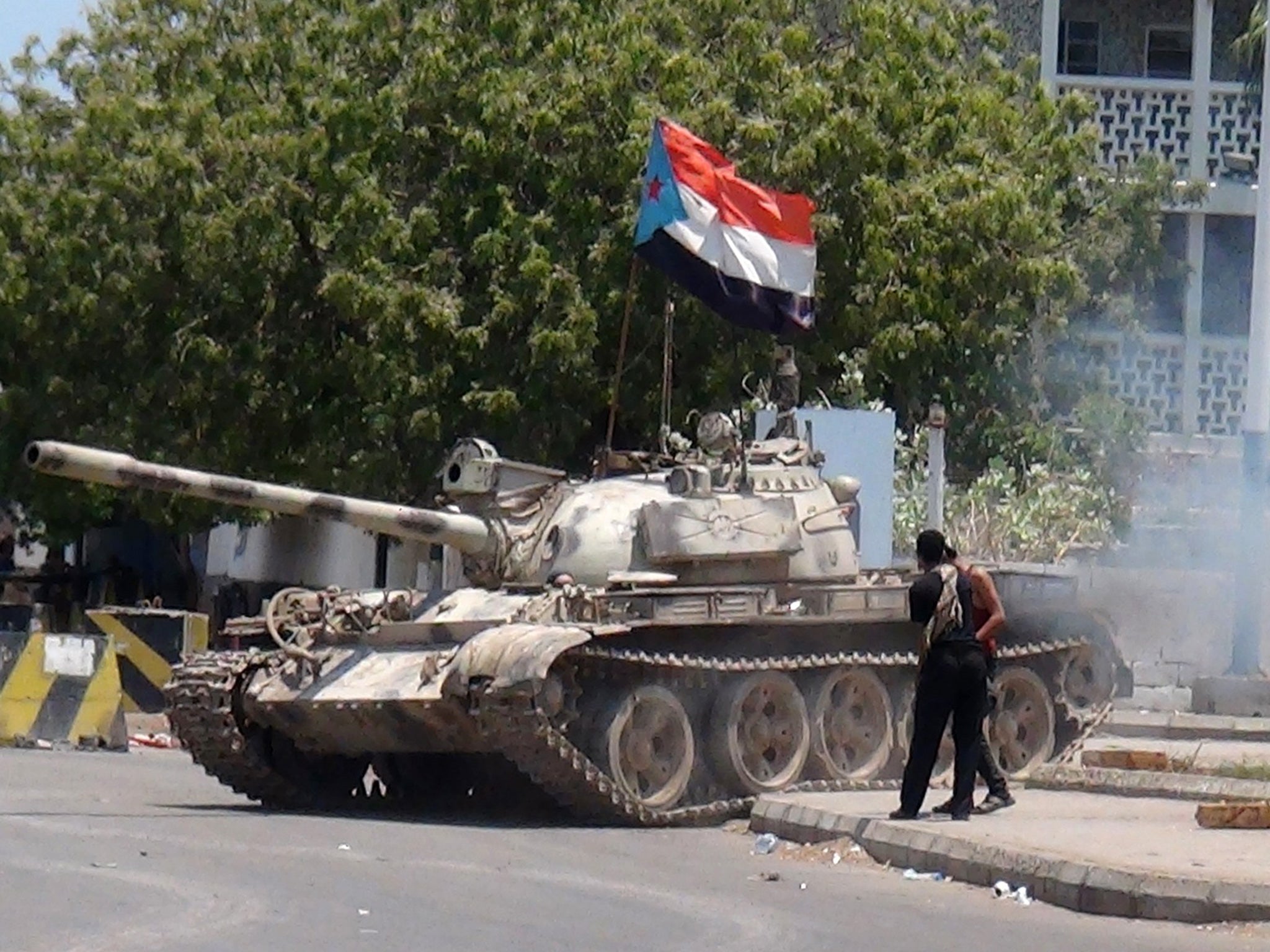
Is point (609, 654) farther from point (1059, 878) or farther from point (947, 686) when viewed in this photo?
point (1059, 878)

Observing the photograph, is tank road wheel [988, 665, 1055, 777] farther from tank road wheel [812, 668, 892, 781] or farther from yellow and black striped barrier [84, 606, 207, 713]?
→ yellow and black striped barrier [84, 606, 207, 713]

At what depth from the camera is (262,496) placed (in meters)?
15.6

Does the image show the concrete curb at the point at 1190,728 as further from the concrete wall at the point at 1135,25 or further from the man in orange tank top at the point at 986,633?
the concrete wall at the point at 1135,25

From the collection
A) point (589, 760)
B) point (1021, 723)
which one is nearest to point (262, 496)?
point (589, 760)

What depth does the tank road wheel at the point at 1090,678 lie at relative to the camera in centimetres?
1783

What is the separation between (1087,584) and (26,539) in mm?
19896

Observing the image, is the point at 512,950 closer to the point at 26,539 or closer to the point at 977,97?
the point at 977,97

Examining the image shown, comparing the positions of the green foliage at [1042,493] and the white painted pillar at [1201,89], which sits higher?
the white painted pillar at [1201,89]

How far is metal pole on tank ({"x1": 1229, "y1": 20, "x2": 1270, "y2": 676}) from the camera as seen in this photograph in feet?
70.3

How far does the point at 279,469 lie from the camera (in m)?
27.6

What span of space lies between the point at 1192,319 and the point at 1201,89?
2.48 metres

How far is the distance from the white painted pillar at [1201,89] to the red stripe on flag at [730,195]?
10942mm

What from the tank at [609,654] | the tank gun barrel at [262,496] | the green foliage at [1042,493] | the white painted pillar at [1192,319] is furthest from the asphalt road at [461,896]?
the white painted pillar at [1192,319]

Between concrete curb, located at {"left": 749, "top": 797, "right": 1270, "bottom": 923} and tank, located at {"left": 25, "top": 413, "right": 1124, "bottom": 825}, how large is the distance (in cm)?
175
